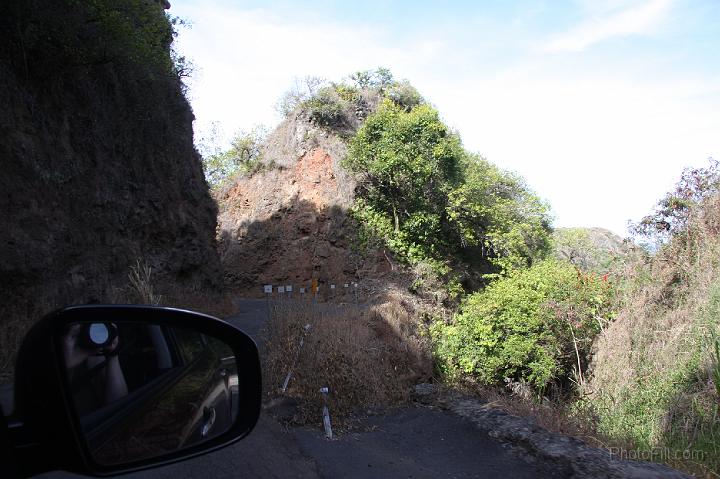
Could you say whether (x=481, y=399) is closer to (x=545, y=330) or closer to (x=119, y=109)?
(x=545, y=330)

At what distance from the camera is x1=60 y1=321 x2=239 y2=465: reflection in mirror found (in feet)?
5.49

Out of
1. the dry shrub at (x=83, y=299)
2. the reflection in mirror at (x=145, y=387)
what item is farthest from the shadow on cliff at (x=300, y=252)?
the reflection in mirror at (x=145, y=387)

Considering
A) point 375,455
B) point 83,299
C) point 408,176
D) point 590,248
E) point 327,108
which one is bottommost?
point 375,455

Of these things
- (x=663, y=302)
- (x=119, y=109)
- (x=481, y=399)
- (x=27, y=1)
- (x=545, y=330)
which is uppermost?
(x=27, y=1)

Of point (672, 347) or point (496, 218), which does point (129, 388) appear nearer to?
point (672, 347)

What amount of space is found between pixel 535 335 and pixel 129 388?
1107 cm

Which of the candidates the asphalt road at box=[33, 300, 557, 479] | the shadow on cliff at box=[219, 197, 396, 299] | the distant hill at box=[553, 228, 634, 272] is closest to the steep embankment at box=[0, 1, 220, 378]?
the asphalt road at box=[33, 300, 557, 479]

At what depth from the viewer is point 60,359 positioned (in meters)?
1.56

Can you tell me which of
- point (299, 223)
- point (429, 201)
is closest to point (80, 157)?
point (299, 223)

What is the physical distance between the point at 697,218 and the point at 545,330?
12.6 feet

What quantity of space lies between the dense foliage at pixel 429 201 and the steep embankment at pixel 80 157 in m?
9.69

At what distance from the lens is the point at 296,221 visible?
2334 cm

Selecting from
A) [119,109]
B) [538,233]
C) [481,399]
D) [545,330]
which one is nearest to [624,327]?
[545,330]

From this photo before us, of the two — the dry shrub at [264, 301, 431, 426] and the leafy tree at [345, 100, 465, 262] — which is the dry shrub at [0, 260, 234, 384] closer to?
the dry shrub at [264, 301, 431, 426]
